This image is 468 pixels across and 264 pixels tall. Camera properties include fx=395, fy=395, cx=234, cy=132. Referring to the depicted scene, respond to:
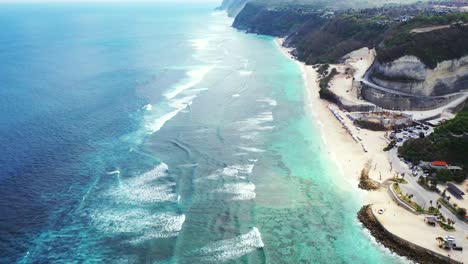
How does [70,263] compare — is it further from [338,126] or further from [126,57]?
[126,57]

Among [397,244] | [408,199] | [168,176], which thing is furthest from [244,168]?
[397,244]

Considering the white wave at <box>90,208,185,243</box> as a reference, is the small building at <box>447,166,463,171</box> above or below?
above

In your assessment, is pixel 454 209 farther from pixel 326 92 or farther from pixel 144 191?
pixel 326 92

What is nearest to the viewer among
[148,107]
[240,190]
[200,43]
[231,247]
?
[231,247]

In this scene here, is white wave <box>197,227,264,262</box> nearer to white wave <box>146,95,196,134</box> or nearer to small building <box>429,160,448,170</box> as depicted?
small building <box>429,160,448,170</box>

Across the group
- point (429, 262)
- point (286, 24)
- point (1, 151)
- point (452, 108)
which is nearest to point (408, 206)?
point (429, 262)

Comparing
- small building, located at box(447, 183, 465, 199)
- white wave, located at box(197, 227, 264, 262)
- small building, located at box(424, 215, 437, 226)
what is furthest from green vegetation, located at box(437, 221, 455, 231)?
white wave, located at box(197, 227, 264, 262)

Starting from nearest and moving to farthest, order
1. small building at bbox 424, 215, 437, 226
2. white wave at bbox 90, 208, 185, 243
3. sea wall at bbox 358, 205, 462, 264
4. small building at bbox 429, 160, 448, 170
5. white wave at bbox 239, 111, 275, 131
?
sea wall at bbox 358, 205, 462, 264
white wave at bbox 90, 208, 185, 243
small building at bbox 424, 215, 437, 226
small building at bbox 429, 160, 448, 170
white wave at bbox 239, 111, 275, 131
